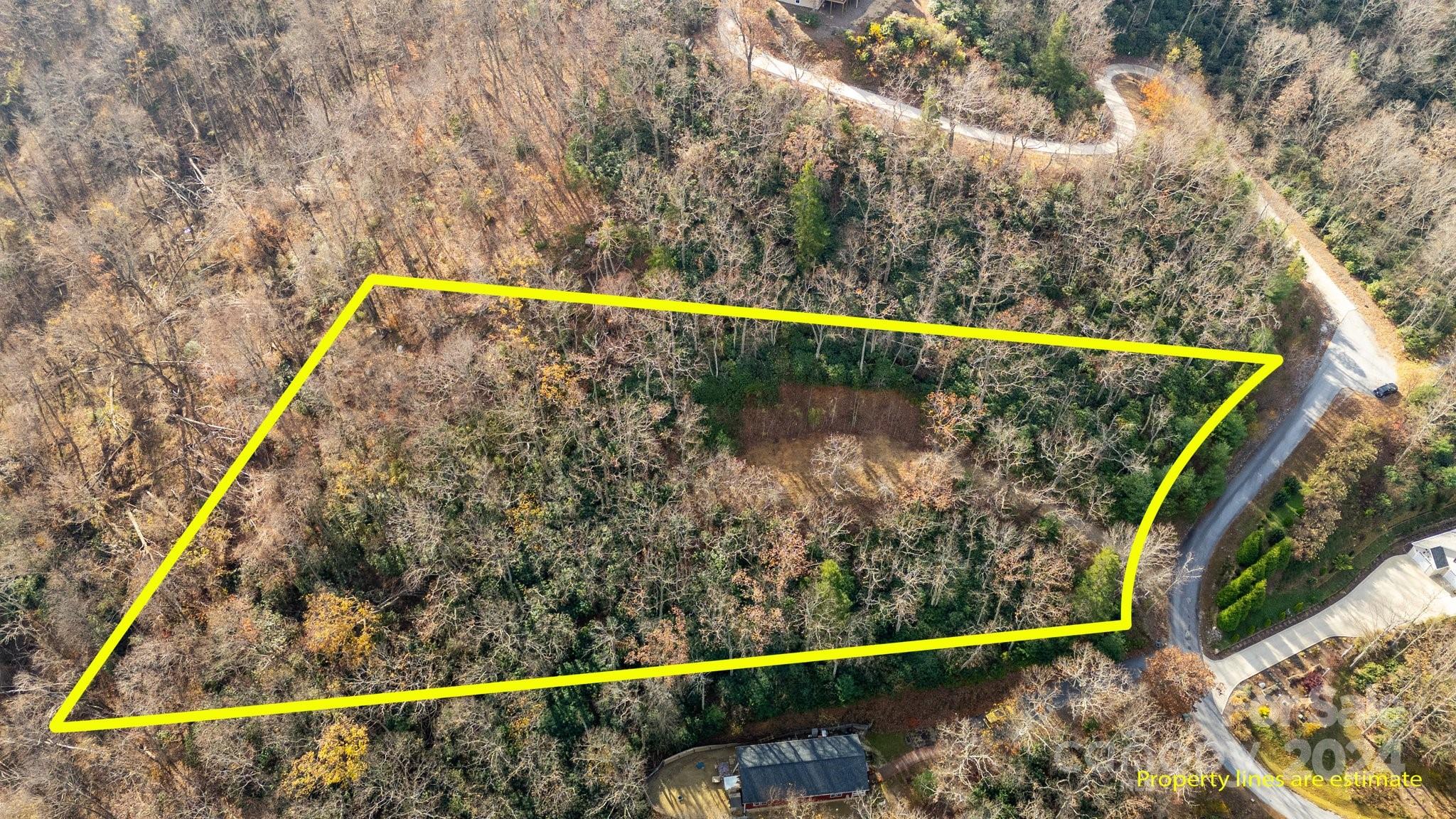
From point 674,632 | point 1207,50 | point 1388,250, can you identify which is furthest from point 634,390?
point 1207,50

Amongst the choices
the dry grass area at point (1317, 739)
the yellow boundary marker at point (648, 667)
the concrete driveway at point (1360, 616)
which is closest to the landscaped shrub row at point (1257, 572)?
the concrete driveway at point (1360, 616)

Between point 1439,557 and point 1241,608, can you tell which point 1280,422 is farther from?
point 1241,608

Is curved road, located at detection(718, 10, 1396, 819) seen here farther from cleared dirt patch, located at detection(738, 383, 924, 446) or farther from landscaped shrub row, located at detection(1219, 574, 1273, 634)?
cleared dirt patch, located at detection(738, 383, 924, 446)

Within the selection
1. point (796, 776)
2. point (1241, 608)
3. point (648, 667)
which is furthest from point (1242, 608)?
point (648, 667)

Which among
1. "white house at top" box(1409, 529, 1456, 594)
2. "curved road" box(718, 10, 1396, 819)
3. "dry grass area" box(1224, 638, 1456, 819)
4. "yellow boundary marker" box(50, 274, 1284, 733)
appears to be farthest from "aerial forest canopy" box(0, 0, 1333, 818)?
"white house at top" box(1409, 529, 1456, 594)

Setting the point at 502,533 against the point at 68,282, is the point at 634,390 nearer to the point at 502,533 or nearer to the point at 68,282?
the point at 502,533

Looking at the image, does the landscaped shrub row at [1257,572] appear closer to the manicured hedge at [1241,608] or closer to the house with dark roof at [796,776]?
the manicured hedge at [1241,608]
